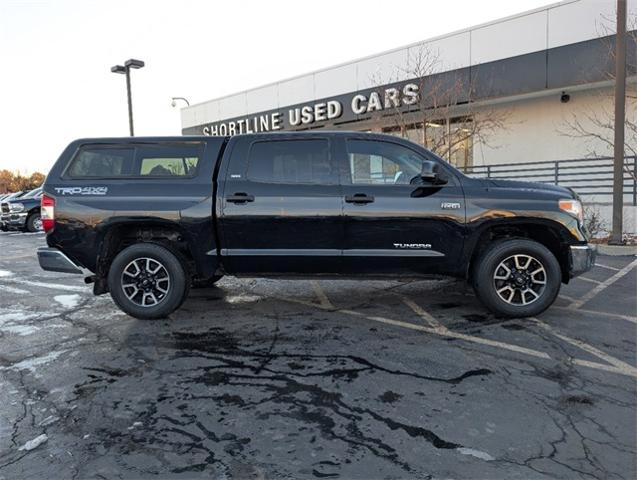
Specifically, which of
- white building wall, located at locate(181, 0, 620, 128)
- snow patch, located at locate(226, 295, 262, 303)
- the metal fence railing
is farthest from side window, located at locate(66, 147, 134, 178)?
white building wall, located at locate(181, 0, 620, 128)

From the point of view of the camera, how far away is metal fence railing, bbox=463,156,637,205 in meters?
13.1

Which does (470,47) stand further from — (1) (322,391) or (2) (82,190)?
(1) (322,391)

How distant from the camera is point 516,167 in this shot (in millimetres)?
16609

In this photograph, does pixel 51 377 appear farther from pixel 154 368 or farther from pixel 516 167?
pixel 516 167

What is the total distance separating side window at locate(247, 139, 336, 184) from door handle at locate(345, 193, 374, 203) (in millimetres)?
298

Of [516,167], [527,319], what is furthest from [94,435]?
[516,167]

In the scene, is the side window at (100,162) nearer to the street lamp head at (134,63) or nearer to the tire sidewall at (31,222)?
the street lamp head at (134,63)

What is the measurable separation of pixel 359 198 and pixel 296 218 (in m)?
0.69

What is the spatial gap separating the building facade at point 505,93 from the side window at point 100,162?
10.7 meters

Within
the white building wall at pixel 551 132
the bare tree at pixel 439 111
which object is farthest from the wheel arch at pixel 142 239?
the white building wall at pixel 551 132

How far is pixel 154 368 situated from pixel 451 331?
2806 millimetres

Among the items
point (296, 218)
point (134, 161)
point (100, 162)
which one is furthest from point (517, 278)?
point (100, 162)

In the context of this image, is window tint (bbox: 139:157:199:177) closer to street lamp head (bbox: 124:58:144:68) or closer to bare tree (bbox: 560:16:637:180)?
bare tree (bbox: 560:16:637:180)

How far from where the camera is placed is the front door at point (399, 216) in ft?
16.9
